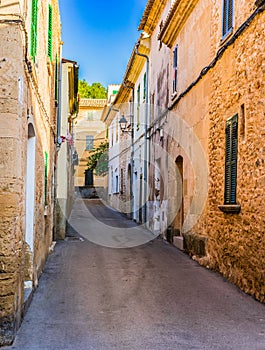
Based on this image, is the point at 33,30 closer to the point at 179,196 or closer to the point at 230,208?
the point at 230,208

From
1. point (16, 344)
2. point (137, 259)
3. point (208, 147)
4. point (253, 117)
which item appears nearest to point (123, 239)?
point (137, 259)

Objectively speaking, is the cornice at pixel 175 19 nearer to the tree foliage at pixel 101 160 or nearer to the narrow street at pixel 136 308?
the narrow street at pixel 136 308

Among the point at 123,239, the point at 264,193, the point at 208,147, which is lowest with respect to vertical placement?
the point at 123,239

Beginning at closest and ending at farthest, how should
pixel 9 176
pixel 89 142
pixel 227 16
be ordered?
pixel 9 176 < pixel 227 16 < pixel 89 142

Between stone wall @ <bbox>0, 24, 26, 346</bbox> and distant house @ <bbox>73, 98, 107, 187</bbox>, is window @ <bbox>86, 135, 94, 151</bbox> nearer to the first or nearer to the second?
distant house @ <bbox>73, 98, 107, 187</bbox>

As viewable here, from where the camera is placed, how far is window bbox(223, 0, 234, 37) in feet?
28.8

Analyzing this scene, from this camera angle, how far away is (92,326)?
18.8 feet

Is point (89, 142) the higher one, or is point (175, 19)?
point (175, 19)

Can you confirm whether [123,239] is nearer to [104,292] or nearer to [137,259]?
[137,259]

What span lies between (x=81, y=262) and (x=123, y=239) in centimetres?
469

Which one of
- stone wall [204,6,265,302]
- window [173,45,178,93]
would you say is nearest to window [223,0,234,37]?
stone wall [204,6,265,302]

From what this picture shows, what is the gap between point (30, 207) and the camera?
277 inches

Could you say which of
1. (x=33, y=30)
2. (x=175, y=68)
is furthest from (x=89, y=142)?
(x=33, y=30)

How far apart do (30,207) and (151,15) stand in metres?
12.6
